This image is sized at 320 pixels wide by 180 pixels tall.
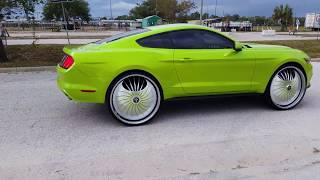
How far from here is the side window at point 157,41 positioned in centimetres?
551

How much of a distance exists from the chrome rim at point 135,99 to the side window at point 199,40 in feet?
2.43

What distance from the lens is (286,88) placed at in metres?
6.18

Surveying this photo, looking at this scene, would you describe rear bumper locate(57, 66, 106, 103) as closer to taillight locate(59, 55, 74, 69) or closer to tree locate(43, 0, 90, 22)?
taillight locate(59, 55, 74, 69)

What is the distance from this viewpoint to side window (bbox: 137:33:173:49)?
551cm

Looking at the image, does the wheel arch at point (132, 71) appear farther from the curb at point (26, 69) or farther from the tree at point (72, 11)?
the tree at point (72, 11)

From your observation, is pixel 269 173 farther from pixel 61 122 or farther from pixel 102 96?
pixel 61 122

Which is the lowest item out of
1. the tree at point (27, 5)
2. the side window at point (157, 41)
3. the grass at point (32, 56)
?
the grass at point (32, 56)

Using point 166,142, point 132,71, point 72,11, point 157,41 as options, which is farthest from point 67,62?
point 72,11

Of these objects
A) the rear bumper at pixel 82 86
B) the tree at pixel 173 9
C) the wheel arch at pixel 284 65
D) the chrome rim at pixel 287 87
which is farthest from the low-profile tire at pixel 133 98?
the tree at pixel 173 9

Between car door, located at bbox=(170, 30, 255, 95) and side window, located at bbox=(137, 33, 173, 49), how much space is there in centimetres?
9

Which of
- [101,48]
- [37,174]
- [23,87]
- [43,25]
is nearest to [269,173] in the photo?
[37,174]

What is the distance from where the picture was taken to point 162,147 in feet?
14.9

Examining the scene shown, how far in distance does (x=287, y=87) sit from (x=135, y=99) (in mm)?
2518

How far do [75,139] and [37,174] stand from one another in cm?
103
